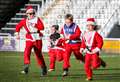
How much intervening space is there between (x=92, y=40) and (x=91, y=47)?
0.18 meters

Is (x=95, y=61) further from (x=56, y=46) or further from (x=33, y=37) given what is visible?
(x=56, y=46)

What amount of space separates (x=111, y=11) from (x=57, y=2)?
4.52 meters

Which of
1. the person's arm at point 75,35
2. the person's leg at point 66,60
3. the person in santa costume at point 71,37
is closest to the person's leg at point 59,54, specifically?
the person in santa costume at point 71,37

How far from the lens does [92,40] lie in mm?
14859

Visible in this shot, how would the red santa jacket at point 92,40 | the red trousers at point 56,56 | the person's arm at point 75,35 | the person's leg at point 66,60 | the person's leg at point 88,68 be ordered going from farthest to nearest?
the red trousers at point 56,56 → the person's arm at point 75,35 → the person's leg at point 66,60 → the red santa jacket at point 92,40 → the person's leg at point 88,68

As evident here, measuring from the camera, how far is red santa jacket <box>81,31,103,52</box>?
48.4 feet

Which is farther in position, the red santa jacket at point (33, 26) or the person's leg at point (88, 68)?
the red santa jacket at point (33, 26)

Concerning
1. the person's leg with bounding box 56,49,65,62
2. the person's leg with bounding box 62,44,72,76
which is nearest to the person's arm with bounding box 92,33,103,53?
the person's leg with bounding box 62,44,72,76

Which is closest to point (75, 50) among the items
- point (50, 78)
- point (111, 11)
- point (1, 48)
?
point (50, 78)

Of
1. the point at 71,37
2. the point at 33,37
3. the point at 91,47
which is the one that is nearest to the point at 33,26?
the point at 33,37

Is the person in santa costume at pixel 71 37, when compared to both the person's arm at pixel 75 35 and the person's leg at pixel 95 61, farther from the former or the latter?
the person's leg at pixel 95 61

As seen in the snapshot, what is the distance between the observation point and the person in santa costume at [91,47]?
14656mm

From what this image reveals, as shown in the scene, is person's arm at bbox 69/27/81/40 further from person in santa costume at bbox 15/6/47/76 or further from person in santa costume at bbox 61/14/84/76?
person in santa costume at bbox 15/6/47/76

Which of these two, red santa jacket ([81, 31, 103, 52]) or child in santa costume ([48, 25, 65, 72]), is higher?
red santa jacket ([81, 31, 103, 52])
